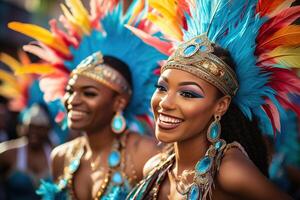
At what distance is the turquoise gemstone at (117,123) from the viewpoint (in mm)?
4352

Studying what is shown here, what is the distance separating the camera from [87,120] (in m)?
4.18

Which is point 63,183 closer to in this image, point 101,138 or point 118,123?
point 101,138

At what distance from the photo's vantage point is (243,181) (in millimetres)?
2779

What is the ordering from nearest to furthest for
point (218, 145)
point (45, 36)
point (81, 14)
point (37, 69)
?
point (218, 145)
point (81, 14)
point (45, 36)
point (37, 69)

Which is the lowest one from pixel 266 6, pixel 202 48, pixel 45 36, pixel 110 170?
pixel 110 170

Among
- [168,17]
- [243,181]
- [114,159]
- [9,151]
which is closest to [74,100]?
[114,159]

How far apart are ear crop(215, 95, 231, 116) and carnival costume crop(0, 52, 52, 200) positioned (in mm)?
3565

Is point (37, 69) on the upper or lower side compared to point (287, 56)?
upper

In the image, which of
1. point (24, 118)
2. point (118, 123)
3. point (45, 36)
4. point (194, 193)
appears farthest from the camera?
point (24, 118)

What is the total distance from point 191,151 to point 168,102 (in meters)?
0.38

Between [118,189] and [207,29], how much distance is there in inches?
63.3

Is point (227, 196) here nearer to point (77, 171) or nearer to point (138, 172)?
point (138, 172)

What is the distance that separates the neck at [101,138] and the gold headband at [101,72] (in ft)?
1.28

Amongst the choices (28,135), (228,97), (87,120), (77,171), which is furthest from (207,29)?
(28,135)
